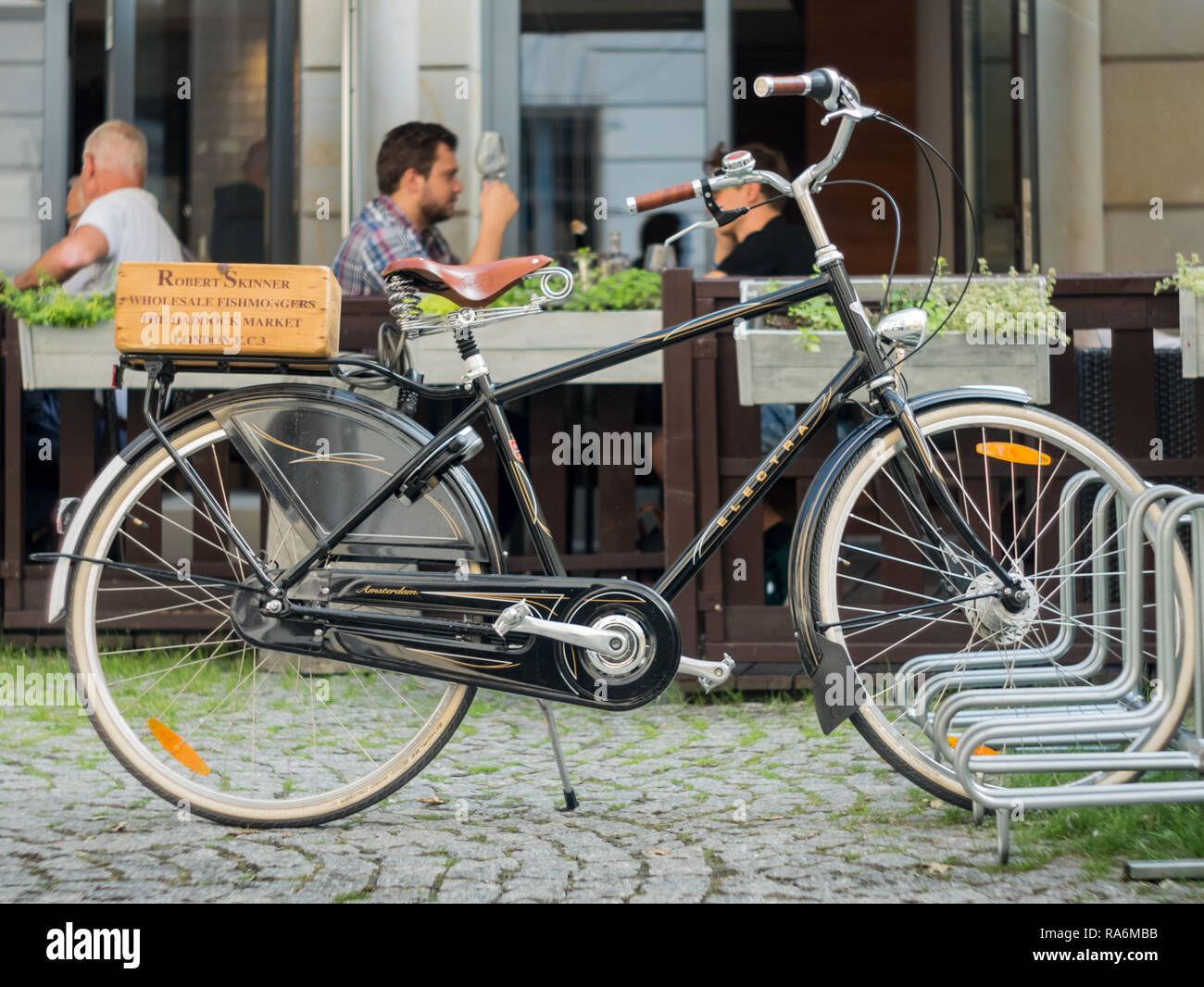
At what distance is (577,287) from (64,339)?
6.34 ft

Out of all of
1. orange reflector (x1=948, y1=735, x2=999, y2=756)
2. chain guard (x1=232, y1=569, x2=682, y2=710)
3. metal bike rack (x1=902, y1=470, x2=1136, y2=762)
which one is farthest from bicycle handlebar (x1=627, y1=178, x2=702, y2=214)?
orange reflector (x1=948, y1=735, x2=999, y2=756)

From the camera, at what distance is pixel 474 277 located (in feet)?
9.13

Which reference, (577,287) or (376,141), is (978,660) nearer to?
(577,287)

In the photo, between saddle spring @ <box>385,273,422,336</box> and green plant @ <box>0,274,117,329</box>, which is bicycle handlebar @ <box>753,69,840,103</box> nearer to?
saddle spring @ <box>385,273,422,336</box>

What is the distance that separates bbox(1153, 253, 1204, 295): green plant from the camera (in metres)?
4.03

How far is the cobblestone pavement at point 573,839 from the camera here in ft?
8.05

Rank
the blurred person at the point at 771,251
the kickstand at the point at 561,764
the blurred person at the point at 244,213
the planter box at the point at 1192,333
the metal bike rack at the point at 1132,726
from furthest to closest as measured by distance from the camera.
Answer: the blurred person at the point at 244,213, the blurred person at the point at 771,251, the planter box at the point at 1192,333, the kickstand at the point at 561,764, the metal bike rack at the point at 1132,726

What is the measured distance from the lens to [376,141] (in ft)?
22.2

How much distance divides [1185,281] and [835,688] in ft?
7.43

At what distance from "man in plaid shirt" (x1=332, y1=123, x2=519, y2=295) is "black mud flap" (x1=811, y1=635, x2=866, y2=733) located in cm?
325

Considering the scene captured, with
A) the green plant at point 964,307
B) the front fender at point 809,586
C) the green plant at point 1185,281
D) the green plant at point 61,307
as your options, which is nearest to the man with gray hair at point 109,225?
the green plant at point 61,307

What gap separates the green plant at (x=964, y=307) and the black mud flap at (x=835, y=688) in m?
1.52

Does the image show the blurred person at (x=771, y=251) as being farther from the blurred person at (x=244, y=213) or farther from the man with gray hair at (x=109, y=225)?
the blurred person at (x=244, y=213)

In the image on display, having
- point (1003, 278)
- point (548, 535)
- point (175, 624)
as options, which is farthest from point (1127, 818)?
point (175, 624)
